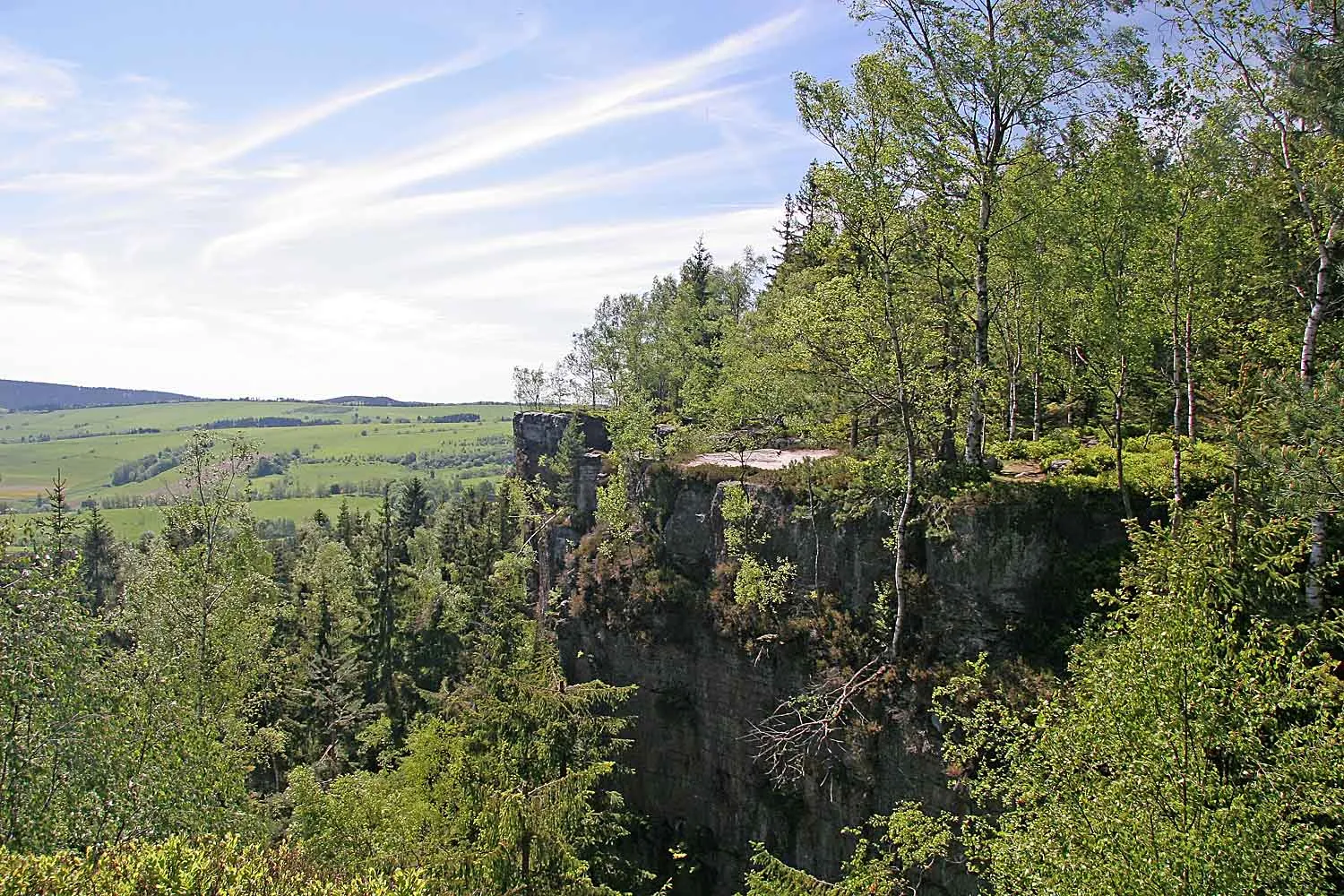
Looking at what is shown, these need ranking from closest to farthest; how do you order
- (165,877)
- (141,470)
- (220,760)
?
(165,877) < (220,760) < (141,470)

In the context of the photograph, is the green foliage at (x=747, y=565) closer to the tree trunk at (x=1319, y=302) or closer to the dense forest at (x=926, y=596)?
the dense forest at (x=926, y=596)

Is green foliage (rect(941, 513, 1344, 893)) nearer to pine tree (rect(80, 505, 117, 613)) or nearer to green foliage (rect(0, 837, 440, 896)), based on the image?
green foliage (rect(0, 837, 440, 896))

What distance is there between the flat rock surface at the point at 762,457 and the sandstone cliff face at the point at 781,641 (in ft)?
4.51

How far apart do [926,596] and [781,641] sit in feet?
16.4

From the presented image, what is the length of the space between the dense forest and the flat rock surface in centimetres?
104

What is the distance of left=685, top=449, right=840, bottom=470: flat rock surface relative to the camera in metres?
28.0

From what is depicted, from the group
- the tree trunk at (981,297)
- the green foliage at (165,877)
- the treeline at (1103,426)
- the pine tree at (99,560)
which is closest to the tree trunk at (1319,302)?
the treeline at (1103,426)

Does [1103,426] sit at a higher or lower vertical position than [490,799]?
higher

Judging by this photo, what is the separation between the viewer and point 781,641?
23641mm

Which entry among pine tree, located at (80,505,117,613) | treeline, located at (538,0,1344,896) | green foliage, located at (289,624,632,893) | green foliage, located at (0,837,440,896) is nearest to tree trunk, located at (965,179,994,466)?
treeline, located at (538,0,1344,896)

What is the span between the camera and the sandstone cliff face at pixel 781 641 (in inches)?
757

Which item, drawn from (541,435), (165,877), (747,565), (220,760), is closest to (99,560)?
(541,435)

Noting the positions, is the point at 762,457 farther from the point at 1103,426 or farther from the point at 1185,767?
Result: the point at 1185,767

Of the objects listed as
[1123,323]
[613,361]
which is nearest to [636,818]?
[1123,323]
